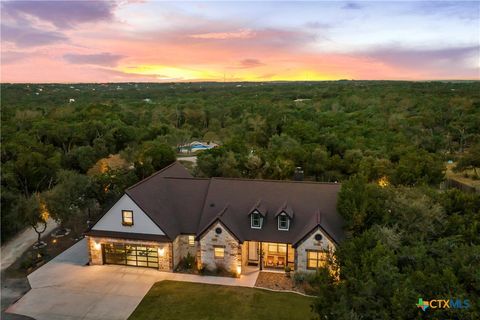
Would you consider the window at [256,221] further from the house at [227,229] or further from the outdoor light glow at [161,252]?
the outdoor light glow at [161,252]

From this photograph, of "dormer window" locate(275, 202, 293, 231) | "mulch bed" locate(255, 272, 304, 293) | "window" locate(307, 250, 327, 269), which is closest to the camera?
"mulch bed" locate(255, 272, 304, 293)

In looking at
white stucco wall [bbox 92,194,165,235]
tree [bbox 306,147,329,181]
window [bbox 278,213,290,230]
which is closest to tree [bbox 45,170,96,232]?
white stucco wall [bbox 92,194,165,235]

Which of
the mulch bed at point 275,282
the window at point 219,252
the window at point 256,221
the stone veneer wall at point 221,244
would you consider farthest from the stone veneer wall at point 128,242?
the mulch bed at point 275,282

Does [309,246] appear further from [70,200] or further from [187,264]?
[70,200]

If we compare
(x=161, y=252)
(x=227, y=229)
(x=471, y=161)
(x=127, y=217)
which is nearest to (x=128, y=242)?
(x=127, y=217)

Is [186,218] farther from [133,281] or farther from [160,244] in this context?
[133,281]

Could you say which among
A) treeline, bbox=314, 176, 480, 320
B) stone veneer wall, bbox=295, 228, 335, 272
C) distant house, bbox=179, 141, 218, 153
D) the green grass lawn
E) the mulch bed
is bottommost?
the green grass lawn

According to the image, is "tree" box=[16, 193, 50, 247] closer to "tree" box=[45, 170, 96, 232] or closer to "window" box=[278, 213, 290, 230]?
"tree" box=[45, 170, 96, 232]
